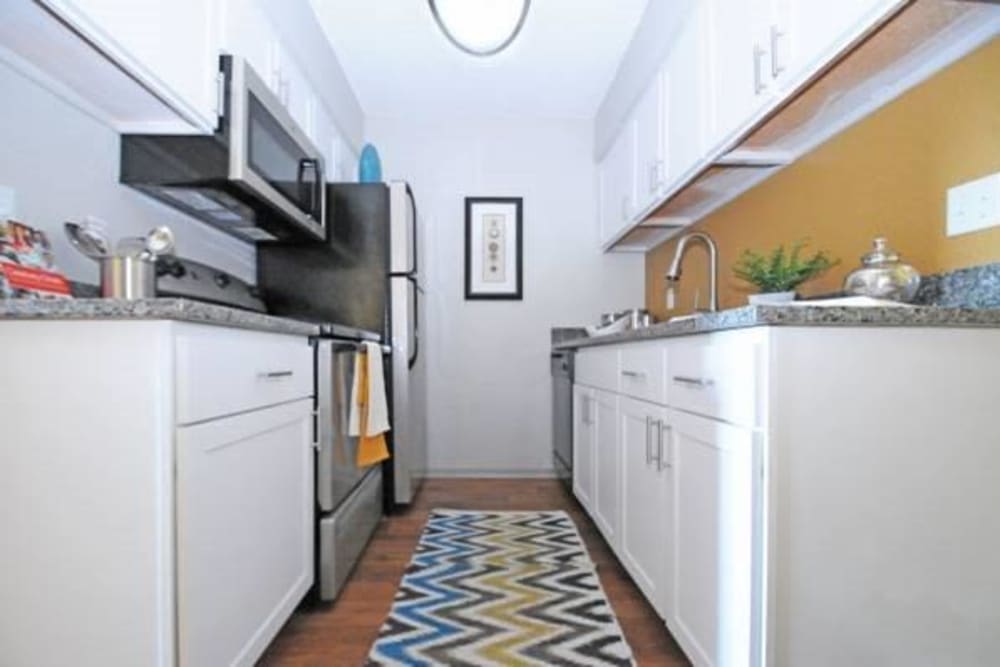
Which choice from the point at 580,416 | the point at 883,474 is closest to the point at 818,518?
the point at 883,474

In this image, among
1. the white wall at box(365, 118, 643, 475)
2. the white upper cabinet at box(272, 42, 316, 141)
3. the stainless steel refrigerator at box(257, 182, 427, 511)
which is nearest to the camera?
the white upper cabinet at box(272, 42, 316, 141)

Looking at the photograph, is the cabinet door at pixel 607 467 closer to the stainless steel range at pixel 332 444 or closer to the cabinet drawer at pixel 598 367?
the cabinet drawer at pixel 598 367

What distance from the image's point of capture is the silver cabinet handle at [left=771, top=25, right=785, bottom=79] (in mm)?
1450

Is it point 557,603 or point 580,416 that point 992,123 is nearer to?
point 557,603

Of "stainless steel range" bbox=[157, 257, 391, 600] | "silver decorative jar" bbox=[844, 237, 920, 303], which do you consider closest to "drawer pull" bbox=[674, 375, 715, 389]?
"silver decorative jar" bbox=[844, 237, 920, 303]

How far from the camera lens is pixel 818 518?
0.99m

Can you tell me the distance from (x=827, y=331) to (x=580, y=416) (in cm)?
174

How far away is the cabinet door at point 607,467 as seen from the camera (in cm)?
198

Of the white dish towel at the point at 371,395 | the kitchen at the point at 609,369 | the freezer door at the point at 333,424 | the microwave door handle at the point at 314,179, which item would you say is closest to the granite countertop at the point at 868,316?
the kitchen at the point at 609,369

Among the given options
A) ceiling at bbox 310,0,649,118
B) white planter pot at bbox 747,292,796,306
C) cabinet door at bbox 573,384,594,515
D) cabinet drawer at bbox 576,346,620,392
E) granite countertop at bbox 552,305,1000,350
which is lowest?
cabinet door at bbox 573,384,594,515

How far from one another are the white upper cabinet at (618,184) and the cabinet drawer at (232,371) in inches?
77.8

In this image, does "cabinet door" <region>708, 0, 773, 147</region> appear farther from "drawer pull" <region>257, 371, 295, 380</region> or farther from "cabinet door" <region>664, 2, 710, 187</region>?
"drawer pull" <region>257, 371, 295, 380</region>

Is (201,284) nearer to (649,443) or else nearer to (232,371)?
(232,371)

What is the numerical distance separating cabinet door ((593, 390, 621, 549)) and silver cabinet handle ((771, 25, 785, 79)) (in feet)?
3.52
